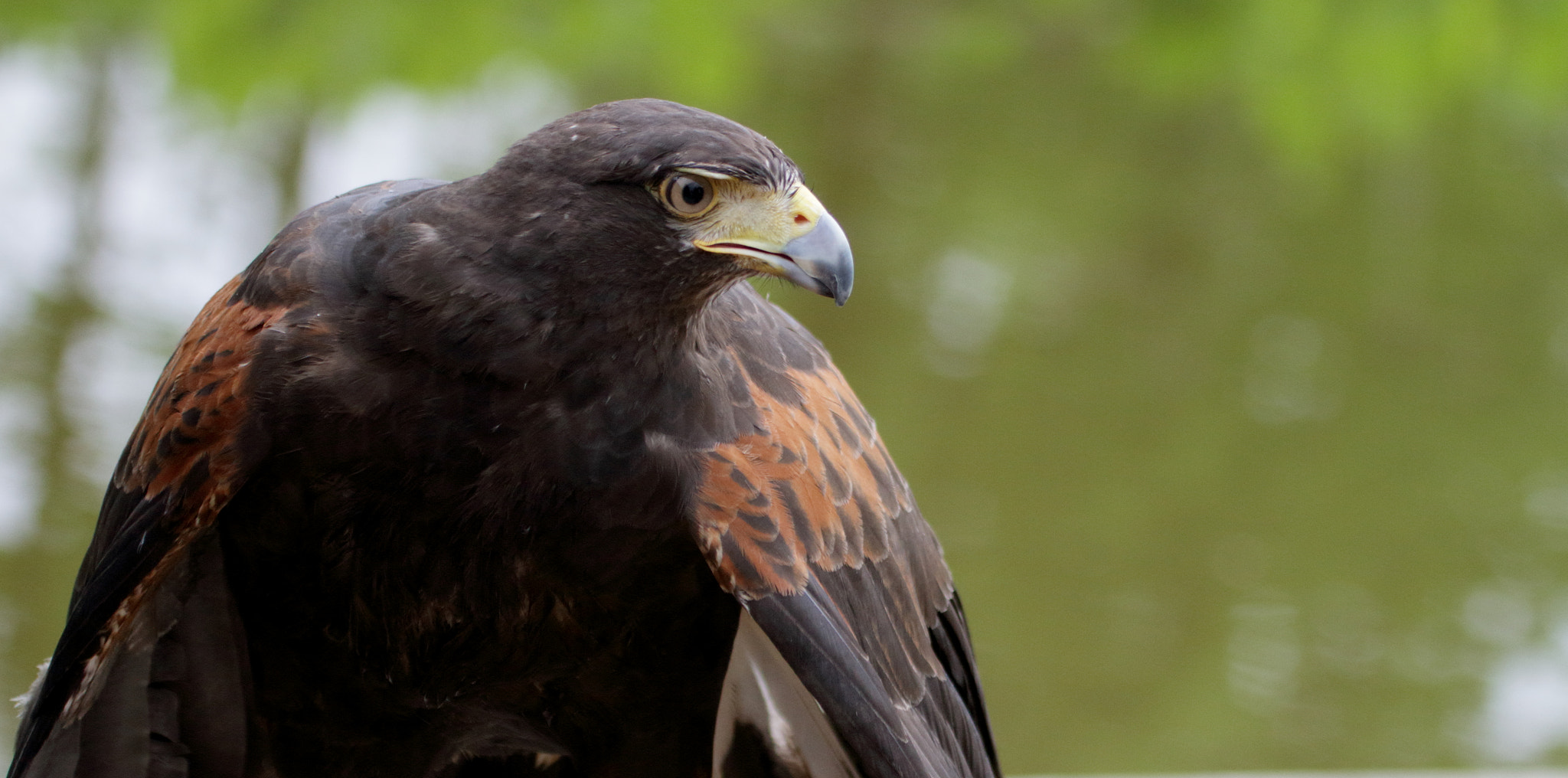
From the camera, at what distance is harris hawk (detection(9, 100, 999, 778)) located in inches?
99.8

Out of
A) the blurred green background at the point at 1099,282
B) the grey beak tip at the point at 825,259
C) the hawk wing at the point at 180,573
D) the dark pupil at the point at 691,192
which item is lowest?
the hawk wing at the point at 180,573

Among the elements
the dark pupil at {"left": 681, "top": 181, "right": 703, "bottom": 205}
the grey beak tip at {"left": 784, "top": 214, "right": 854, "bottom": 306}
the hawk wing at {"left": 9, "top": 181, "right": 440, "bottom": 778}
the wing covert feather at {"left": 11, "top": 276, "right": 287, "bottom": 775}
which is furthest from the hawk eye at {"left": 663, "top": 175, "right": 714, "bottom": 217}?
the wing covert feather at {"left": 11, "top": 276, "right": 287, "bottom": 775}

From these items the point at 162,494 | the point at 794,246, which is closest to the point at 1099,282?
the point at 794,246

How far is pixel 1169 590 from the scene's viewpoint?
8.79m

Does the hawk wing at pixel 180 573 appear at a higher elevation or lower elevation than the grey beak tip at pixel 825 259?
lower

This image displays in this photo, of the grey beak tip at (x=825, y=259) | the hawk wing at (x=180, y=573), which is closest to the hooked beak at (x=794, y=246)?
the grey beak tip at (x=825, y=259)

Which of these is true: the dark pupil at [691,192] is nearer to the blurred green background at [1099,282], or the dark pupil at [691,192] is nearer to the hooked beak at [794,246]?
the hooked beak at [794,246]

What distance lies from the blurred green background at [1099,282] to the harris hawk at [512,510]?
4229 millimetres

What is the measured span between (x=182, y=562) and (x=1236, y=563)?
7.25m

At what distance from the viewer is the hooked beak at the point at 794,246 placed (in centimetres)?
251

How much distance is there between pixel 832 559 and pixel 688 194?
69cm

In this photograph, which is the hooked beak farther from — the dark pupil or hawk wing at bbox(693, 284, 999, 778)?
hawk wing at bbox(693, 284, 999, 778)

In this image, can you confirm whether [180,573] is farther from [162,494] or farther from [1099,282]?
[1099,282]

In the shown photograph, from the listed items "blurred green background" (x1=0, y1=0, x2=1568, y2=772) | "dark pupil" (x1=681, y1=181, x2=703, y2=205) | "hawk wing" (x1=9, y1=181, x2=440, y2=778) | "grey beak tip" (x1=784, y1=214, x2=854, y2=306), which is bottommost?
"hawk wing" (x1=9, y1=181, x2=440, y2=778)
